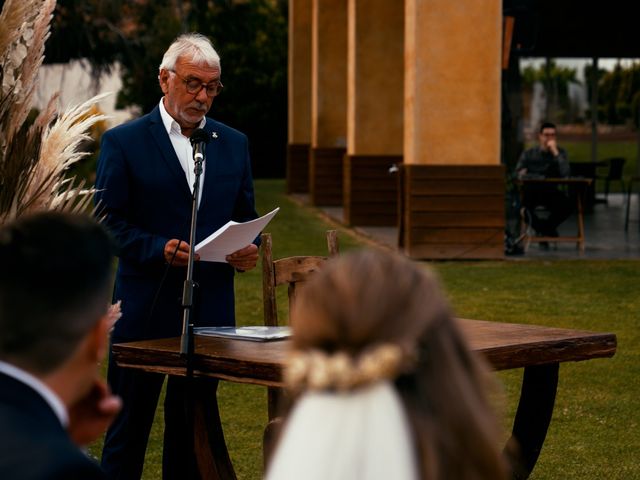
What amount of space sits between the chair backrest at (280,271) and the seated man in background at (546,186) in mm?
10820

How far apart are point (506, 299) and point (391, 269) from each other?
10.7 meters

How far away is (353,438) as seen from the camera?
1.78 m

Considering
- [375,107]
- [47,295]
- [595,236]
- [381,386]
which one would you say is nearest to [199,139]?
[47,295]

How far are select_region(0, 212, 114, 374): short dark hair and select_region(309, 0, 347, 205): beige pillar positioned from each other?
25.0 m

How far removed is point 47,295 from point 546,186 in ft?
48.7

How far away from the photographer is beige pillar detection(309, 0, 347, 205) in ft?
88.7

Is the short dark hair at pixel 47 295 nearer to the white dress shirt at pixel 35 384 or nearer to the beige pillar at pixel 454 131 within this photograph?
the white dress shirt at pixel 35 384

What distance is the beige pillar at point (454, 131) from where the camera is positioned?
15578mm

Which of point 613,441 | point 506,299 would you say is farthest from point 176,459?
point 506,299

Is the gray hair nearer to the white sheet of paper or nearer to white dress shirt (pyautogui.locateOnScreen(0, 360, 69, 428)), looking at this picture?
the white sheet of paper

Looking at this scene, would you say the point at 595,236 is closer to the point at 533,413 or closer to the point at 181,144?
the point at 533,413

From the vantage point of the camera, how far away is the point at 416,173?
15844 millimetres

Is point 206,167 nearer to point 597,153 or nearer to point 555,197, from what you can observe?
point 555,197

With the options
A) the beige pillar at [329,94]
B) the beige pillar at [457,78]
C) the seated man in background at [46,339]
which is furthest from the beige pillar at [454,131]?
the seated man in background at [46,339]
